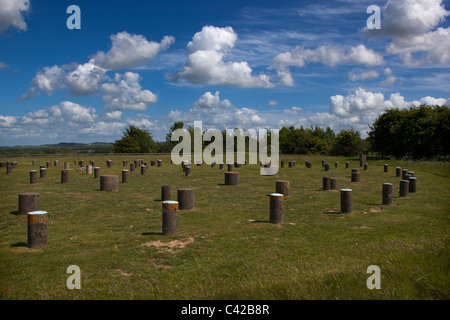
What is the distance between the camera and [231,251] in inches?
293

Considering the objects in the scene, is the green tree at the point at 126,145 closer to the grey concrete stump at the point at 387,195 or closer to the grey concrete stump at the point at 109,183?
the grey concrete stump at the point at 109,183

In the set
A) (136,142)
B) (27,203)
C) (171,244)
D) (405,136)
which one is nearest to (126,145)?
(136,142)

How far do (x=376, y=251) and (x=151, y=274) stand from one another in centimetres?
486

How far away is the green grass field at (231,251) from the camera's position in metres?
5.05

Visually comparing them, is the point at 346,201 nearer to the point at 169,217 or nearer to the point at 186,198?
the point at 186,198

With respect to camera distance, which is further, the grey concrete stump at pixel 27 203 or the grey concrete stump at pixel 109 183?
the grey concrete stump at pixel 109 183

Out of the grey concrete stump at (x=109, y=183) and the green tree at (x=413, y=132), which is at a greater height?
the green tree at (x=413, y=132)

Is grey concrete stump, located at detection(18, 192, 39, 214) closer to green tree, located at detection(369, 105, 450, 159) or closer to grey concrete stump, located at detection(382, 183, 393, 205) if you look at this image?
grey concrete stump, located at detection(382, 183, 393, 205)

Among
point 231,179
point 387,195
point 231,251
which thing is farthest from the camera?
point 231,179

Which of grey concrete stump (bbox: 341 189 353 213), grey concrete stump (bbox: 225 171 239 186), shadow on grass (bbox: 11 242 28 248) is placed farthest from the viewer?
grey concrete stump (bbox: 225 171 239 186)

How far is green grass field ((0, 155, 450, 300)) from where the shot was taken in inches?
199

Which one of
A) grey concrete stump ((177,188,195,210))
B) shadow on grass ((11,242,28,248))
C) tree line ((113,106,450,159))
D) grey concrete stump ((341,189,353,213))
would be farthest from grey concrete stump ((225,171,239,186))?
tree line ((113,106,450,159))

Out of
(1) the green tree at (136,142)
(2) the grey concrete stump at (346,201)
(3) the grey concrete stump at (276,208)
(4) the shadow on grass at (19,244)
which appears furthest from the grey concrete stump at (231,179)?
(1) the green tree at (136,142)

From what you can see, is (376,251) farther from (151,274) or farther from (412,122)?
(412,122)
